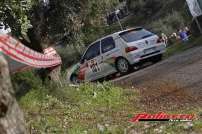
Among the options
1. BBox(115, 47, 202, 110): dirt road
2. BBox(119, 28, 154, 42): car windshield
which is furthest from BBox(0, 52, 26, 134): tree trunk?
BBox(119, 28, 154, 42): car windshield

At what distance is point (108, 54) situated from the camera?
23.1 meters

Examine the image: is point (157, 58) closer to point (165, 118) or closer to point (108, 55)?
point (108, 55)

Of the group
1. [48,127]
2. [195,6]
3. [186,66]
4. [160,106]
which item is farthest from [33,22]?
[195,6]

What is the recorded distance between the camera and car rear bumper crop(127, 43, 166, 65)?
22.3 meters

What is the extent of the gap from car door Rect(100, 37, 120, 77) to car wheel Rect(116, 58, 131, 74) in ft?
0.66

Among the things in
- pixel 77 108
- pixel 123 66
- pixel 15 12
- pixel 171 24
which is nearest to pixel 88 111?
pixel 77 108

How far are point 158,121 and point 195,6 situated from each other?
1764cm

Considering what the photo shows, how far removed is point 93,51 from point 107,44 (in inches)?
31.9

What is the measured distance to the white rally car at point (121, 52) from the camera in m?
22.4

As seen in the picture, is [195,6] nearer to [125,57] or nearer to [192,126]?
[125,57]

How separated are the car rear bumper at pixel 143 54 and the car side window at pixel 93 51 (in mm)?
1714

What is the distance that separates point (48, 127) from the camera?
10.5m

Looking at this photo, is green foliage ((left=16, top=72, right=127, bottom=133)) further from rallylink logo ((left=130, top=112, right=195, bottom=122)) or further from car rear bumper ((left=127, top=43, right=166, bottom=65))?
car rear bumper ((left=127, top=43, right=166, bottom=65))

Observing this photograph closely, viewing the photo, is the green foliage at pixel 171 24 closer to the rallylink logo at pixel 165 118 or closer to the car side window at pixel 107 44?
the car side window at pixel 107 44
